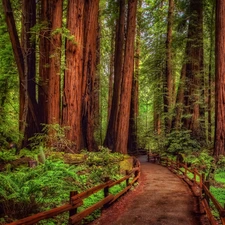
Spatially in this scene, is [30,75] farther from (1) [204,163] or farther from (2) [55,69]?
(1) [204,163]

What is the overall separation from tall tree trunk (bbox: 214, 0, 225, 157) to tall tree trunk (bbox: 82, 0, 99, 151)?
625 centimetres

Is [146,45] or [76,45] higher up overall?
[146,45]

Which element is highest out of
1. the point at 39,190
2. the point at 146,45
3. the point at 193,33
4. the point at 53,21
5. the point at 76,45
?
the point at 146,45

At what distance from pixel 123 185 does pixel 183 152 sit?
34.3ft

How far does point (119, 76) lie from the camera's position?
20.3 meters

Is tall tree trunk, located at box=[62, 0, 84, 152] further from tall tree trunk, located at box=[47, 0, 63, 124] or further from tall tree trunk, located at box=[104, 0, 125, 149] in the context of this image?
tall tree trunk, located at box=[104, 0, 125, 149]

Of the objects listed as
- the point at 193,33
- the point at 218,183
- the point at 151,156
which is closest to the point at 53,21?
the point at 218,183

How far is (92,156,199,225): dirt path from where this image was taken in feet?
22.3

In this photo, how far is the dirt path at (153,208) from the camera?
6785mm

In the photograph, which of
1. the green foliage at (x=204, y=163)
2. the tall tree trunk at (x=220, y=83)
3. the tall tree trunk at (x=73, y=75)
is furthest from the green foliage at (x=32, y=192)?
the tall tree trunk at (x=220, y=83)

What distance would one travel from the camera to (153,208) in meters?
8.02

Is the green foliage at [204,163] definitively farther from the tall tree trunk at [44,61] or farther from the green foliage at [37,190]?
the tall tree trunk at [44,61]

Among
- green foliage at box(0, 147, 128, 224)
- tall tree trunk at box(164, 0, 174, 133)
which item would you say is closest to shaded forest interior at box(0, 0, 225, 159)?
tall tree trunk at box(164, 0, 174, 133)

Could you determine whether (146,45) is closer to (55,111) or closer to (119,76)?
(119,76)
